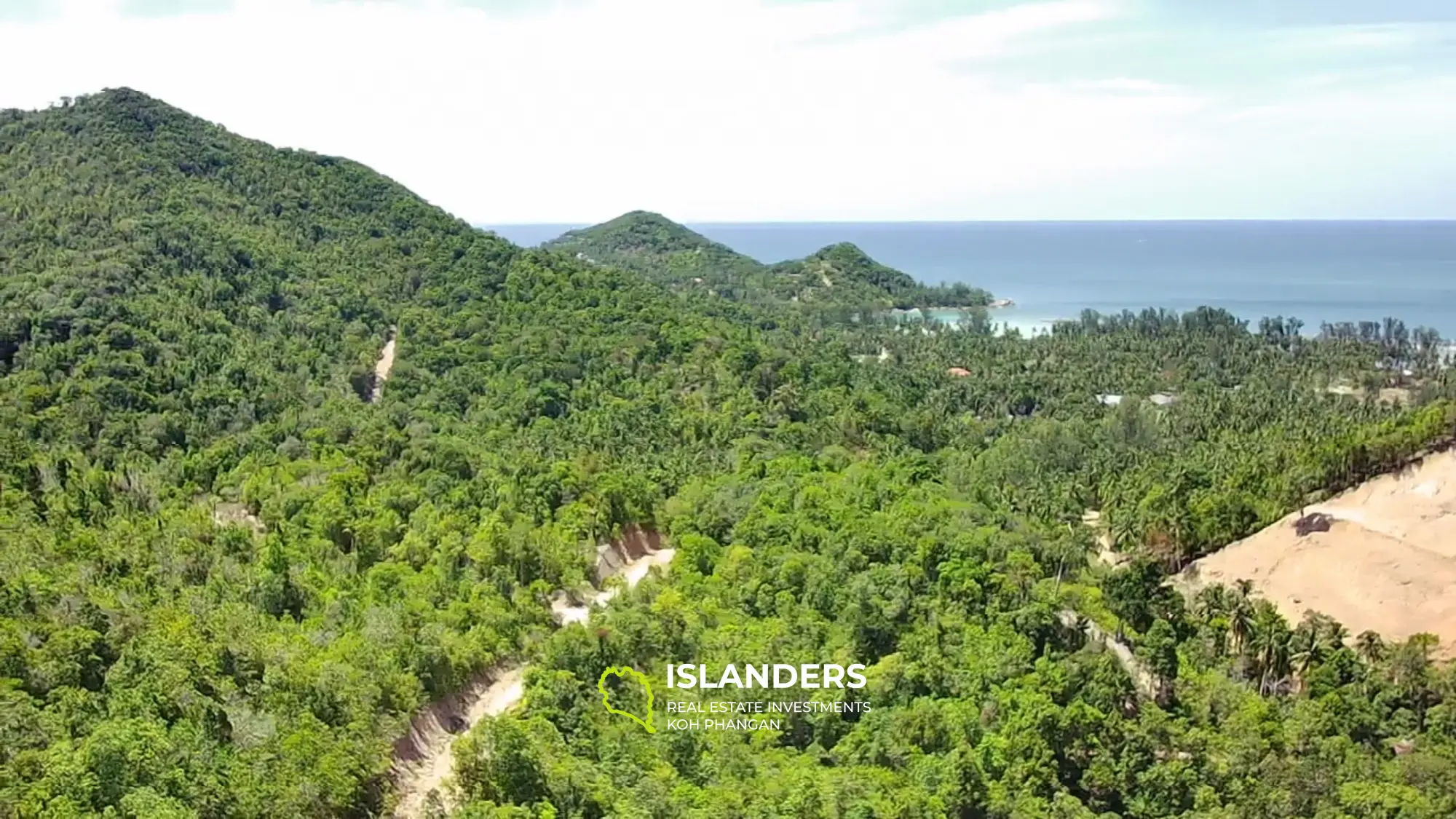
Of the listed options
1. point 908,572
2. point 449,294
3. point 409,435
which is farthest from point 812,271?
point 908,572

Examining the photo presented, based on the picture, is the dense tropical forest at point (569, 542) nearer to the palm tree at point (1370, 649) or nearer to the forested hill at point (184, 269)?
the palm tree at point (1370, 649)

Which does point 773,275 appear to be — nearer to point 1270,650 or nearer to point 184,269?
point 184,269

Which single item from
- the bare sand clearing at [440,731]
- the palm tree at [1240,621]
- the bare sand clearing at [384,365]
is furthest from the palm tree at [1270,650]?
the bare sand clearing at [384,365]

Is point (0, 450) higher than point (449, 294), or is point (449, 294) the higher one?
point (449, 294)

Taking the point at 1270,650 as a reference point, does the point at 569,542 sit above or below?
above

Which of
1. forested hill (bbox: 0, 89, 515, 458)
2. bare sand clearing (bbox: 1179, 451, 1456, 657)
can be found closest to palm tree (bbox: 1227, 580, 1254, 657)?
bare sand clearing (bbox: 1179, 451, 1456, 657)

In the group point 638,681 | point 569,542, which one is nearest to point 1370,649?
point 638,681

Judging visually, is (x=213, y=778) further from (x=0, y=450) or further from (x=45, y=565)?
(x=0, y=450)
